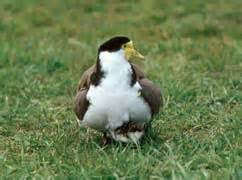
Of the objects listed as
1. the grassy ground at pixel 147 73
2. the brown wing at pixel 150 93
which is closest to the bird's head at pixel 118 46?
the brown wing at pixel 150 93

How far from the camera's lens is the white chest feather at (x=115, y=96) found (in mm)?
4789

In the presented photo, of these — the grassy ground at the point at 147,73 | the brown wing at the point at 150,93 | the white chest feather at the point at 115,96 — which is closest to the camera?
the grassy ground at the point at 147,73

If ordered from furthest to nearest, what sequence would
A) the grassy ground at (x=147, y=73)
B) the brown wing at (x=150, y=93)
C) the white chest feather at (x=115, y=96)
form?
the brown wing at (x=150, y=93)
the white chest feather at (x=115, y=96)
the grassy ground at (x=147, y=73)

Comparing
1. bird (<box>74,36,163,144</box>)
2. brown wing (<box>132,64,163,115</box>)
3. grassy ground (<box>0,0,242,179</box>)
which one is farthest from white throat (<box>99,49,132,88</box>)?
grassy ground (<box>0,0,242,179</box>)

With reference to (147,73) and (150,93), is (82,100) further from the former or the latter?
(147,73)

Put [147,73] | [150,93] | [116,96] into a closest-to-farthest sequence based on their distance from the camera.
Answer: [116,96]
[150,93]
[147,73]

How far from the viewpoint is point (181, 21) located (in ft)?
30.4

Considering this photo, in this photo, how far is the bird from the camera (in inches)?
189

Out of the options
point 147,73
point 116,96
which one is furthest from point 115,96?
point 147,73

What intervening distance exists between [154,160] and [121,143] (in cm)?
47

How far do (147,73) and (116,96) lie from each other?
2378 millimetres

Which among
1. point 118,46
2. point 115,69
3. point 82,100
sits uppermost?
point 118,46

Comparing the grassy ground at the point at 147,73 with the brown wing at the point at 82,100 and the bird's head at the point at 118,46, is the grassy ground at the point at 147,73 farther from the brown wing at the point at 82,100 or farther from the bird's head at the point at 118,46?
the bird's head at the point at 118,46

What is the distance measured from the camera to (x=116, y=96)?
478 centimetres
